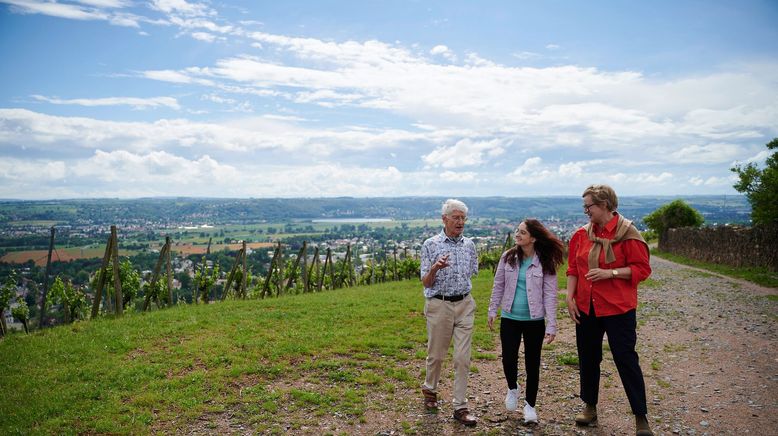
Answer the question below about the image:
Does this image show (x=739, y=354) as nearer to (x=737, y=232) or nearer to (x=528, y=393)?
(x=528, y=393)

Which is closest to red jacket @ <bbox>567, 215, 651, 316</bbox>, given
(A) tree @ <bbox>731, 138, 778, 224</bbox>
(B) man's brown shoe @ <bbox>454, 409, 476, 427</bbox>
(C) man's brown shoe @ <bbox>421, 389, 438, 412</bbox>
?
(B) man's brown shoe @ <bbox>454, 409, 476, 427</bbox>

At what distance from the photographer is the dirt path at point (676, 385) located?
5.60m

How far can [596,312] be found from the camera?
5102 mm

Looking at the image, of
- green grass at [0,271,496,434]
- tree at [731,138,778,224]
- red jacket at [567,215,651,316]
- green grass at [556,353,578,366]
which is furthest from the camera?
tree at [731,138,778,224]

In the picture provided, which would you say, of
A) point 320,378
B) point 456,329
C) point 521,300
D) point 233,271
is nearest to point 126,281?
point 233,271

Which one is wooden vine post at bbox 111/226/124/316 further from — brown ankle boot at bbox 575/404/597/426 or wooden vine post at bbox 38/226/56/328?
brown ankle boot at bbox 575/404/597/426

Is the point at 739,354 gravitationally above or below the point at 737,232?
below

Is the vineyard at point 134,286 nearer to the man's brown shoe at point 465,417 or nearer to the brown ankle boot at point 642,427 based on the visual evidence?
the man's brown shoe at point 465,417

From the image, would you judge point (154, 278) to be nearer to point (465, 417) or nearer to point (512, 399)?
point (465, 417)

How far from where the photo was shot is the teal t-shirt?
215 inches

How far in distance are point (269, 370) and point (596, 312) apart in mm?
5068

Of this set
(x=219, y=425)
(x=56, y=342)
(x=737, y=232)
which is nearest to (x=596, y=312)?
(x=219, y=425)

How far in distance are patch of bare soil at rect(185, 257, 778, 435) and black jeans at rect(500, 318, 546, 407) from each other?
0.54 meters

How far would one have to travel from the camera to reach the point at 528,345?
217 inches
